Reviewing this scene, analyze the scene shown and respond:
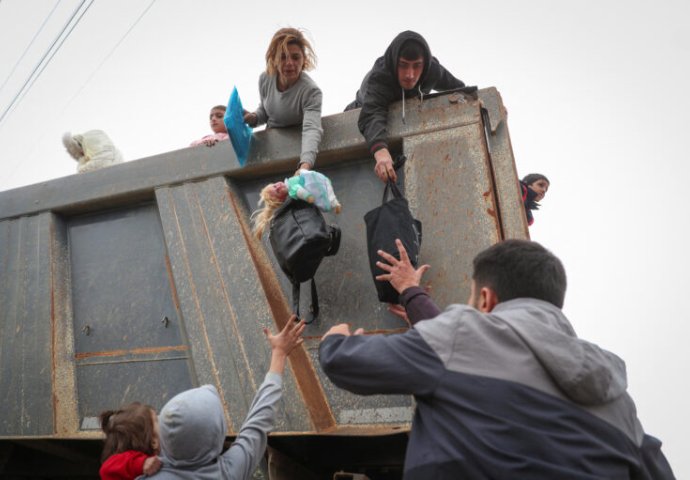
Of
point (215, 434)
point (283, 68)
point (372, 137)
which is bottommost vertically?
point (215, 434)

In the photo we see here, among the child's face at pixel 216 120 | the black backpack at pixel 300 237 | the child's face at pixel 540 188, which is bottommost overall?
the black backpack at pixel 300 237

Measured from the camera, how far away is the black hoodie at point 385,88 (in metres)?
3.13

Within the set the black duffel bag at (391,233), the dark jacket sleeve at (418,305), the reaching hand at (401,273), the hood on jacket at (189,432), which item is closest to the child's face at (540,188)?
the black duffel bag at (391,233)

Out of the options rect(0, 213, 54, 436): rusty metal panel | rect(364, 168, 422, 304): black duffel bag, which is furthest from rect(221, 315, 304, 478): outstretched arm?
rect(0, 213, 54, 436): rusty metal panel

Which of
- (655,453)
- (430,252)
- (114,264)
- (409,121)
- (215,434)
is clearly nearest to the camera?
(655,453)

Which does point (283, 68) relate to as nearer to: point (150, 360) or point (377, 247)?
point (377, 247)

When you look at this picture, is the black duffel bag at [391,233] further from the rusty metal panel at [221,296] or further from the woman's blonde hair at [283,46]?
the woman's blonde hair at [283,46]

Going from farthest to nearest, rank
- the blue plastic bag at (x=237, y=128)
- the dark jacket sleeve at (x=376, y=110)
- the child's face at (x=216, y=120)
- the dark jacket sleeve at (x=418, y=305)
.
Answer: the child's face at (x=216, y=120), the blue plastic bag at (x=237, y=128), the dark jacket sleeve at (x=376, y=110), the dark jacket sleeve at (x=418, y=305)

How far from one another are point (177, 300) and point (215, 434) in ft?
5.90

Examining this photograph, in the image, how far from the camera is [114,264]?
3.95m

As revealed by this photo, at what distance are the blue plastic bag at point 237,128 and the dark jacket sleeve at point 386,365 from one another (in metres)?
2.20

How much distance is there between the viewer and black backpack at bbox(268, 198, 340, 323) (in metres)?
2.76

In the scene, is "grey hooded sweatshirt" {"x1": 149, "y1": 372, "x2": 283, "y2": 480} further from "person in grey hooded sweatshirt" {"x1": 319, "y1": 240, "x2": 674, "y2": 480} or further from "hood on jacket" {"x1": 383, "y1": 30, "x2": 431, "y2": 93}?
"hood on jacket" {"x1": 383, "y1": 30, "x2": 431, "y2": 93}

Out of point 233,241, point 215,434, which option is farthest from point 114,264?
point 215,434
